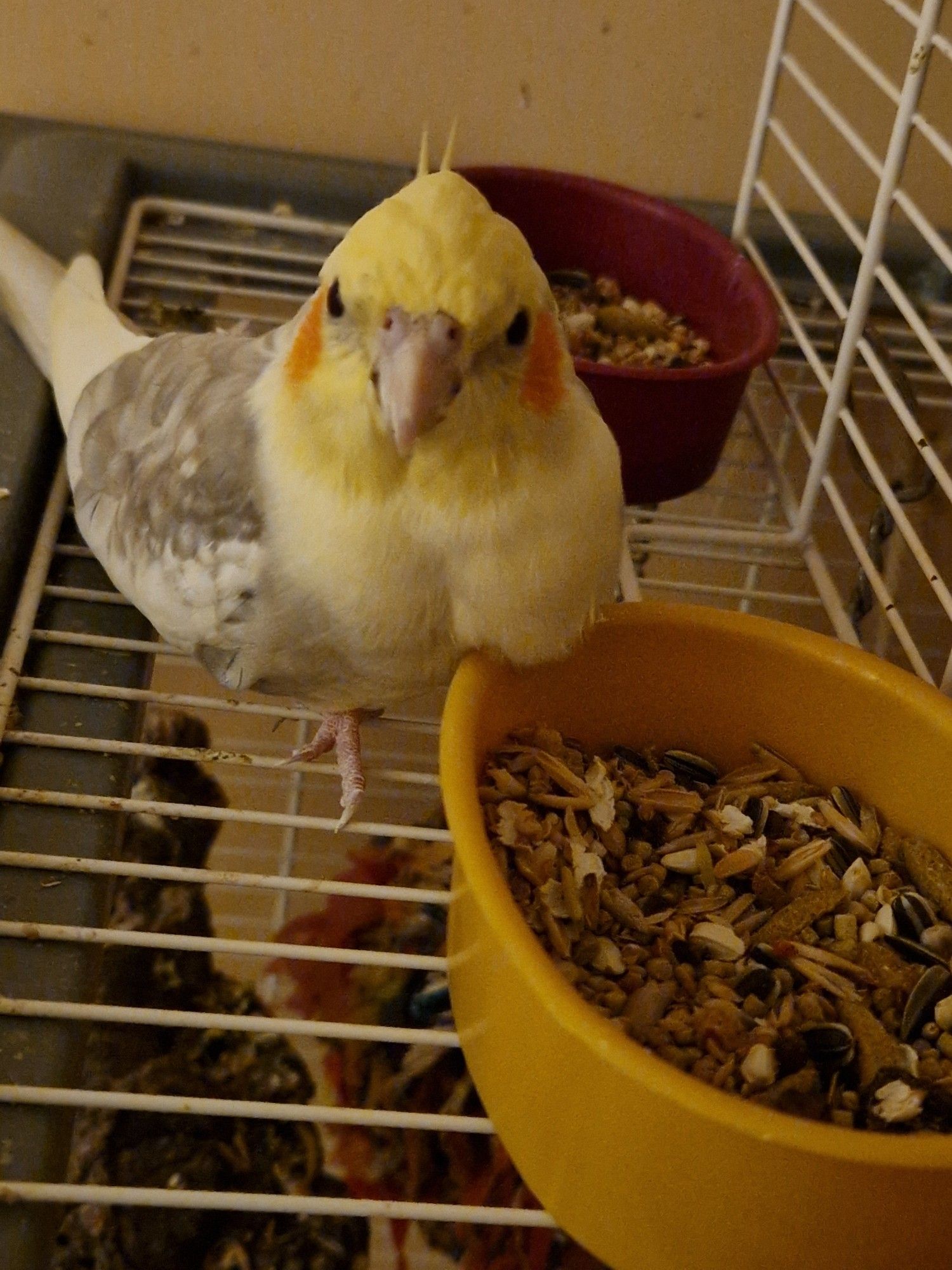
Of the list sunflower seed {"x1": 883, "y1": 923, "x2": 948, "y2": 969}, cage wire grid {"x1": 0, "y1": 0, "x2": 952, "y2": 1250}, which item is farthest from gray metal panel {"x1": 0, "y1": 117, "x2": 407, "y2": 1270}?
sunflower seed {"x1": 883, "y1": 923, "x2": 948, "y2": 969}

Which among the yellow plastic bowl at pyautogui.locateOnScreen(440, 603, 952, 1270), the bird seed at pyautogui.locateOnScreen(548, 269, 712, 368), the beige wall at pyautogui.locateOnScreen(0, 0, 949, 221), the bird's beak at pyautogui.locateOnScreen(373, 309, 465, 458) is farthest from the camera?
the beige wall at pyautogui.locateOnScreen(0, 0, 949, 221)

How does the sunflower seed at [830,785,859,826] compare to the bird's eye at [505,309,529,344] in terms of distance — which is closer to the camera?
the bird's eye at [505,309,529,344]

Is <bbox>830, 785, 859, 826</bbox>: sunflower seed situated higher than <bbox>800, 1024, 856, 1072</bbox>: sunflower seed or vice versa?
<bbox>830, 785, 859, 826</bbox>: sunflower seed

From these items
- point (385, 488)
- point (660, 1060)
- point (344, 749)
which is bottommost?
point (344, 749)

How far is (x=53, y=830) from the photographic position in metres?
0.67

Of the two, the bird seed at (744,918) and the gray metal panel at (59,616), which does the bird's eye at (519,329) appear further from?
the gray metal panel at (59,616)

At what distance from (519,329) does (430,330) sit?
0.22 feet

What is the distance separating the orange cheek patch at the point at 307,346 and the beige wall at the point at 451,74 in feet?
2.03

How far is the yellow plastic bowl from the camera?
0.46 m

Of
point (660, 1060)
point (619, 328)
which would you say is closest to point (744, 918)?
point (660, 1060)

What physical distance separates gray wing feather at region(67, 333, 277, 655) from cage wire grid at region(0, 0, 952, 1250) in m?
0.06

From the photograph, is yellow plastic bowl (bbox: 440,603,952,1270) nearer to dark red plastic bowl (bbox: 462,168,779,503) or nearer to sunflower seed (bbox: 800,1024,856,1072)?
sunflower seed (bbox: 800,1024,856,1072)

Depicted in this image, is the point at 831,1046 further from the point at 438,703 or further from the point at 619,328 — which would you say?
the point at 619,328

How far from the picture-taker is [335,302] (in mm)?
610
